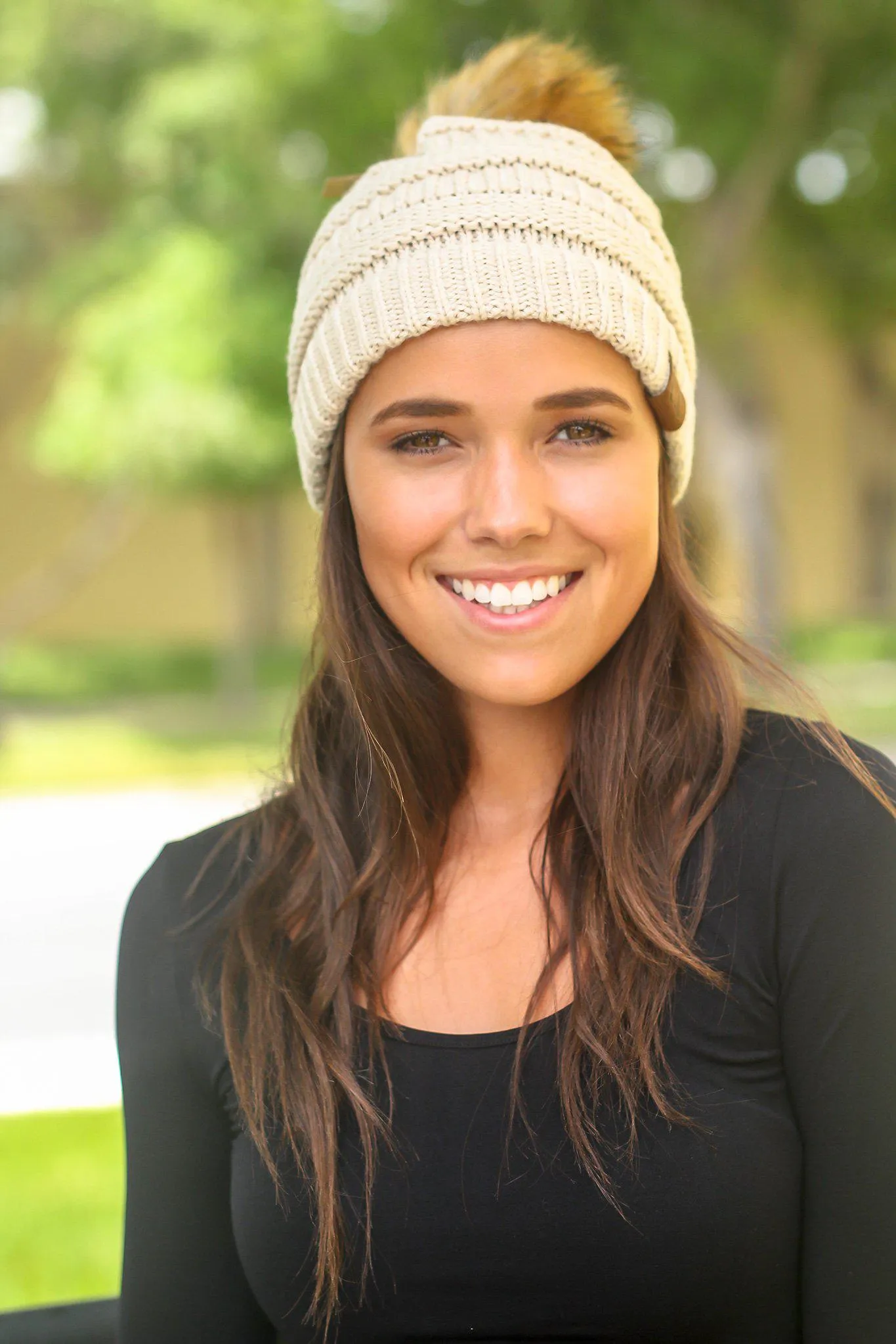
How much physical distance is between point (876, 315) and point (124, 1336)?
1242 cm

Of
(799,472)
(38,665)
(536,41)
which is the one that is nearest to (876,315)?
(799,472)

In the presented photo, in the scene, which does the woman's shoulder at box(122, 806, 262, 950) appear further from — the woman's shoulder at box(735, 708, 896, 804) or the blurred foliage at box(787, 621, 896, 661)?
the blurred foliage at box(787, 621, 896, 661)

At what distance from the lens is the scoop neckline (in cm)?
152

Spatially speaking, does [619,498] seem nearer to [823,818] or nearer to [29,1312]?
[823,818]

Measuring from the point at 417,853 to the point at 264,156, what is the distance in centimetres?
902

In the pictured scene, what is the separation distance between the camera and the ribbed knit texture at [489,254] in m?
1.50

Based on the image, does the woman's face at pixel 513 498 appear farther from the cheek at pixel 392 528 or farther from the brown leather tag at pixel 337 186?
the brown leather tag at pixel 337 186

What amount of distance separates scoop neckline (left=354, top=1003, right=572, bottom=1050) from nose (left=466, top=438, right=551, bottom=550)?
504 millimetres

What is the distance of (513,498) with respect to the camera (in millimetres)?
1484

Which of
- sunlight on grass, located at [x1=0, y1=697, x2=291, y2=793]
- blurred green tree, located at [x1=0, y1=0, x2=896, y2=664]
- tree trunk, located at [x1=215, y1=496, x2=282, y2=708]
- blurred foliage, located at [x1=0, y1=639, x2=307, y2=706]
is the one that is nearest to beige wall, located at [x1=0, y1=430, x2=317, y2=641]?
tree trunk, located at [x1=215, y1=496, x2=282, y2=708]

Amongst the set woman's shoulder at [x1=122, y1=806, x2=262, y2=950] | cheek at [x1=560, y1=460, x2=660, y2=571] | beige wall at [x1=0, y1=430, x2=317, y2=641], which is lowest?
woman's shoulder at [x1=122, y1=806, x2=262, y2=950]

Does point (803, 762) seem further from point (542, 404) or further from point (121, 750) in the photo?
point (121, 750)

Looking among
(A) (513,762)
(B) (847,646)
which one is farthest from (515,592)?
(B) (847,646)

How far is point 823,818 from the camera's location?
4.88ft
